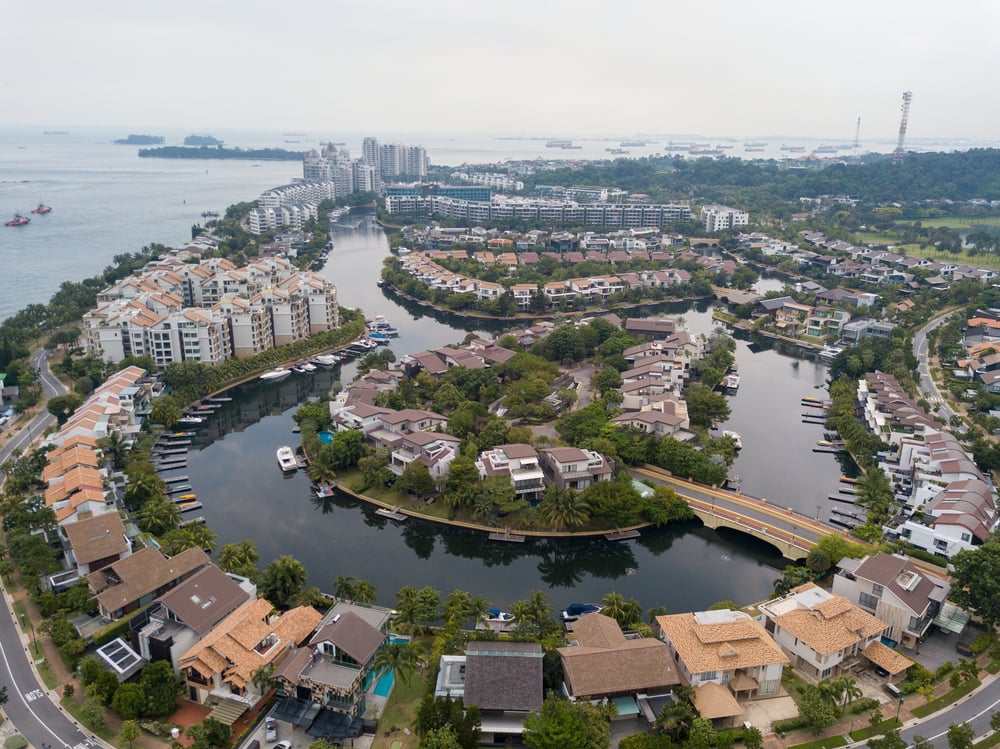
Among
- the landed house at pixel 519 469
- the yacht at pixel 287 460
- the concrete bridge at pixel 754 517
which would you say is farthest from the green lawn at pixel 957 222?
the yacht at pixel 287 460

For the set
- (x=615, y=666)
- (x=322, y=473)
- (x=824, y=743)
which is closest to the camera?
(x=824, y=743)

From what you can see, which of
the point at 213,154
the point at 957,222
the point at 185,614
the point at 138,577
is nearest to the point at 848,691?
the point at 185,614

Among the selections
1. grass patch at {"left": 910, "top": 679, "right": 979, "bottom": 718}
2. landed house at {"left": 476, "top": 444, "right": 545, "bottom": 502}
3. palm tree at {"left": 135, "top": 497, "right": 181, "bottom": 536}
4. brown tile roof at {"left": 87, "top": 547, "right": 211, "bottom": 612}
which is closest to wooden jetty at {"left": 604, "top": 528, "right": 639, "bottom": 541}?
landed house at {"left": 476, "top": 444, "right": 545, "bottom": 502}

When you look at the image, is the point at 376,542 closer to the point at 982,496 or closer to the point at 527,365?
the point at 527,365

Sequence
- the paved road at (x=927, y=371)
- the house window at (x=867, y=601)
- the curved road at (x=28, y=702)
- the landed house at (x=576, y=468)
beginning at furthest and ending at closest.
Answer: the paved road at (x=927, y=371), the landed house at (x=576, y=468), the house window at (x=867, y=601), the curved road at (x=28, y=702)

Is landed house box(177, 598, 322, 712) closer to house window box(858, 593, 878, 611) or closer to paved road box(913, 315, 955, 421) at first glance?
house window box(858, 593, 878, 611)

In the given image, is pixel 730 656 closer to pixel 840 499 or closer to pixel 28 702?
pixel 840 499

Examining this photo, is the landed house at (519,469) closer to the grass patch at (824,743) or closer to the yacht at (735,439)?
the yacht at (735,439)

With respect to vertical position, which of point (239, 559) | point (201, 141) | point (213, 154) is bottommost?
point (239, 559)
